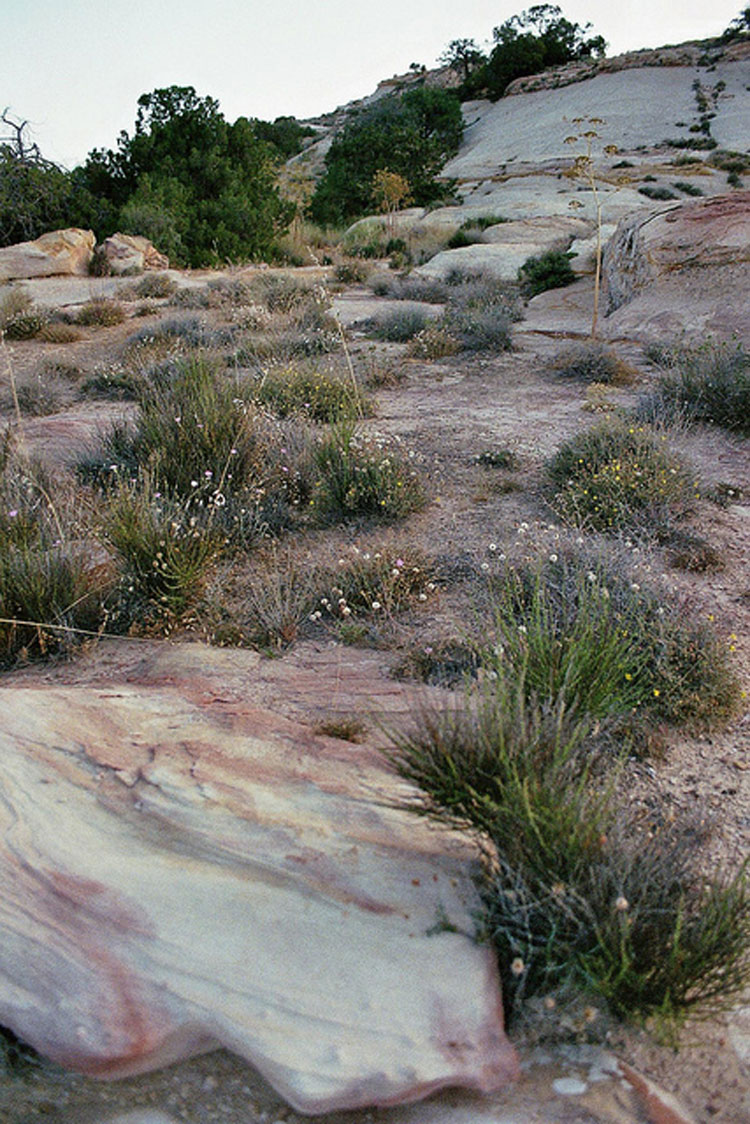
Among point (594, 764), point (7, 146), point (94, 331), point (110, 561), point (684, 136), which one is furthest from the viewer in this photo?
point (684, 136)

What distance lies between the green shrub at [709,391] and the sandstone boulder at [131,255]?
40.8ft

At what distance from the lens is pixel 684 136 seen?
3625 centimetres

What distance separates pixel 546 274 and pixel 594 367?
5906 millimetres

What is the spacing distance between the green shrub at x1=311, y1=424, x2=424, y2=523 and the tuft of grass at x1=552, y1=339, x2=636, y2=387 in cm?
378

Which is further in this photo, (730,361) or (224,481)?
(730,361)

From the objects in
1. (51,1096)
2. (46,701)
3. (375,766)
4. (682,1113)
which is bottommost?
(682,1113)

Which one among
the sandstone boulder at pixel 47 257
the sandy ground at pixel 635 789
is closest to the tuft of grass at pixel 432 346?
the sandy ground at pixel 635 789

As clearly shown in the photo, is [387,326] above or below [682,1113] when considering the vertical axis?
above

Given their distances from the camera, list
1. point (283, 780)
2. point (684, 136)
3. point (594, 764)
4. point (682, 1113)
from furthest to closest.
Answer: point (684, 136) < point (594, 764) < point (283, 780) < point (682, 1113)

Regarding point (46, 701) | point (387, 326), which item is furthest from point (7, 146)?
point (46, 701)

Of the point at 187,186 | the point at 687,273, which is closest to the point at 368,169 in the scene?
the point at 187,186

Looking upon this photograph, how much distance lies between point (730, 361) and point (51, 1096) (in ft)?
23.9

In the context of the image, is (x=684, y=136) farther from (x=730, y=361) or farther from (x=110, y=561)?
(x=110, y=561)

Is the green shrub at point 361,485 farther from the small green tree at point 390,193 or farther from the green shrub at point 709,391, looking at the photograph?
the small green tree at point 390,193
